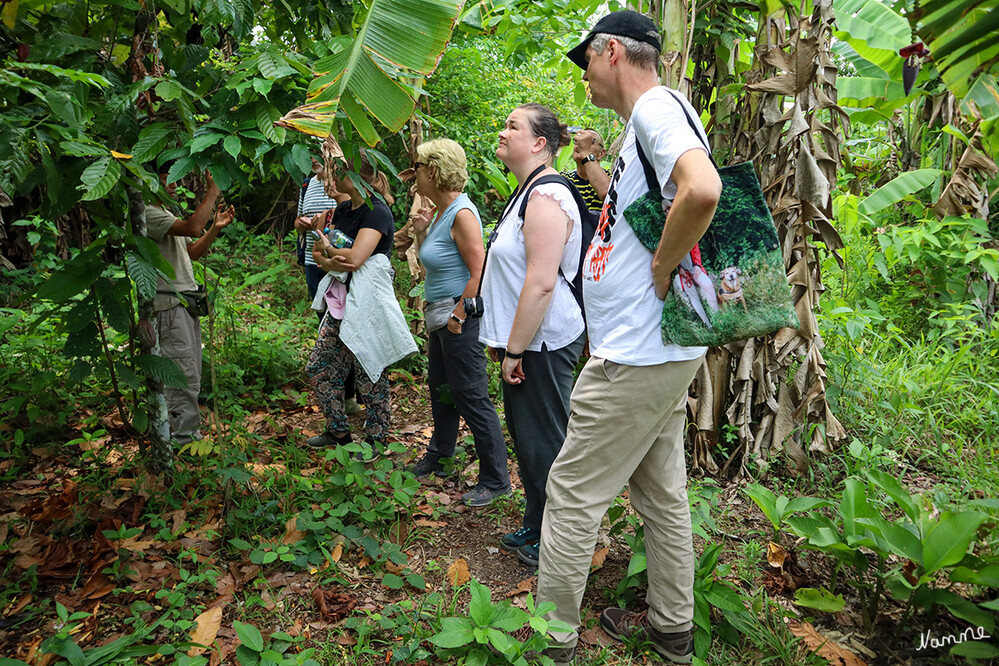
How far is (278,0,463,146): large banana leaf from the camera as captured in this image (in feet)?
8.33

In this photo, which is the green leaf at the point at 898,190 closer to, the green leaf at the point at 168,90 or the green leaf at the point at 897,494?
the green leaf at the point at 897,494

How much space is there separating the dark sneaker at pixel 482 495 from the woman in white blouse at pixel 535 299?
0.55 m

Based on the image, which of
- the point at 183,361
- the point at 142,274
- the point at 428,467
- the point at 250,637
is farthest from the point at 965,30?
the point at 183,361

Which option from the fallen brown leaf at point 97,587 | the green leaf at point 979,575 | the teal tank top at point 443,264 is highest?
the teal tank top at point 443,264

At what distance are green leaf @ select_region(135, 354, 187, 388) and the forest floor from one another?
0.53 m

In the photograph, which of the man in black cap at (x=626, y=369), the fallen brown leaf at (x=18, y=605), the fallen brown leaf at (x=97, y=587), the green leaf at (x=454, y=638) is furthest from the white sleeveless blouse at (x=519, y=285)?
the fallen brown leaf at (x=18, y=605)

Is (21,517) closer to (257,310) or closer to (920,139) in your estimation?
(257,310)

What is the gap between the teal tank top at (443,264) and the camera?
3.56 m

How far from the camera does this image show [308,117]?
2277 millimetres

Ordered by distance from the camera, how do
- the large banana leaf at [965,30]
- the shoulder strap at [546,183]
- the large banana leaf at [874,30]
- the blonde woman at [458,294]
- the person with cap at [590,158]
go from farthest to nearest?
the large banana leaf at [874,30], the blonde woman at [458,294], the person with cap at [590,158], the shoulder strap at [546,183], the large banana leaf at [965,30]

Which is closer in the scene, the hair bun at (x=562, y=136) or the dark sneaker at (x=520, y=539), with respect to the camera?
the hair bun at (x=562, y=136)

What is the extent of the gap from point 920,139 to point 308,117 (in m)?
6.11

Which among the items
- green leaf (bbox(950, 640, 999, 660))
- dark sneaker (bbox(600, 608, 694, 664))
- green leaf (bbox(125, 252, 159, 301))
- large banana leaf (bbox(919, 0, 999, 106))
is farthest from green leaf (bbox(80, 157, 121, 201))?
green leaf (bbox(950, 640, 999, 660))

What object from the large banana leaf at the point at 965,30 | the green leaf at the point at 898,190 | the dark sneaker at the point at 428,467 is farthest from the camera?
the green leaf at the point at 898,190
